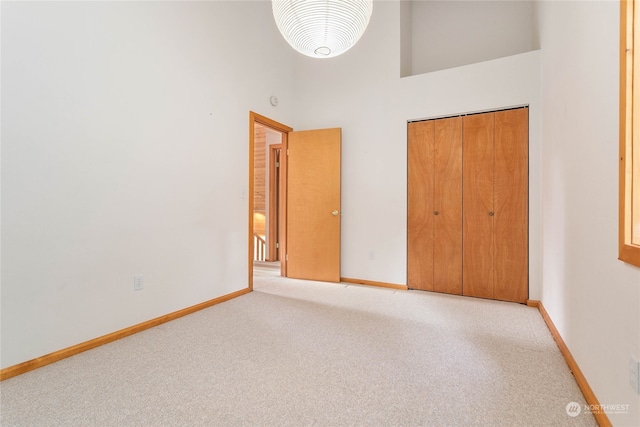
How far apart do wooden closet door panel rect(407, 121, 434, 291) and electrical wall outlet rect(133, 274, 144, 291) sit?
2677 millimetres

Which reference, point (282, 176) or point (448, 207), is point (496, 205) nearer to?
point (448, 207)

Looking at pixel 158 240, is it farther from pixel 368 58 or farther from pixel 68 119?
pixel 368 58

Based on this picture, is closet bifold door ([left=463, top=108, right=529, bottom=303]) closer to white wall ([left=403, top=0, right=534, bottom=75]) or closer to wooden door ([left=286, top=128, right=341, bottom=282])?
white wall ([left=403, top=0, right=534, bottom=75])

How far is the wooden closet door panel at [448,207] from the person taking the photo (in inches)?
131

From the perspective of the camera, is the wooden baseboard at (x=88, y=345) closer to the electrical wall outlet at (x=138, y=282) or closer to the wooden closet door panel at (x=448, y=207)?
the electrical wall outlet at (x=138, y=282)

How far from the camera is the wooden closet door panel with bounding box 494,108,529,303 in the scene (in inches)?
119

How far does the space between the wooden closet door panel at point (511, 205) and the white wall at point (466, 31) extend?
1115 mm

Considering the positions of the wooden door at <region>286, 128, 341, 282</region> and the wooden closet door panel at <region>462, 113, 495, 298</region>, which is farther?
the wooden door at <region>286, 128, 341, 282</region>

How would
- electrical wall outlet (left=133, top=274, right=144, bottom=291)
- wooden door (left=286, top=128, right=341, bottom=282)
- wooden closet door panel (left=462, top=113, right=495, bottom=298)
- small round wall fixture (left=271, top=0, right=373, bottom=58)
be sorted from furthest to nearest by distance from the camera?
wooden door (left=286, top=128, right=341, bottom=282), wooden closet door panel (left=462, top=113, right=495, bottom=298), electrical wall outlet (left=133, top=274, right=144, bottom=291), small round wall fixture (left=271, top=0, right=373, bottom=58)

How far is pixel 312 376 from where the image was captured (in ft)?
5.57

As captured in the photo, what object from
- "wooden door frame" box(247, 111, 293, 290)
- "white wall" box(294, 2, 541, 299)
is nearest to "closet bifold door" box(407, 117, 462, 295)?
"white wall" box(294, 2, 541, 299)

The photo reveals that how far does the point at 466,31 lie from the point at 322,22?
293 cm

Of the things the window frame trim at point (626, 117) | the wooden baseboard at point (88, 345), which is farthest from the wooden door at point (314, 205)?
the window frame trim at point (626, 117)

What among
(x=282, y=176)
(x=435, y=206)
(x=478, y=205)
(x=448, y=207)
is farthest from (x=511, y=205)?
(x=282, y=176)
